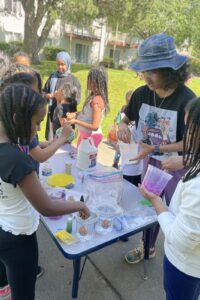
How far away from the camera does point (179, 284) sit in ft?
4.42

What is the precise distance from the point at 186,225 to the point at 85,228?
2.28 ft

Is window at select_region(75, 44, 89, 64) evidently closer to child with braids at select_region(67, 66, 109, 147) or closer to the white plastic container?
child with braids at select_region(67, 66, 109, 147)

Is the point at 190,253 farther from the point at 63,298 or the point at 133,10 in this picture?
the point at 133,10

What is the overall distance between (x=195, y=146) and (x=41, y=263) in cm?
176

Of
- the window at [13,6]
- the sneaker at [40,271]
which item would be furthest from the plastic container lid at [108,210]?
the window at [13,6]

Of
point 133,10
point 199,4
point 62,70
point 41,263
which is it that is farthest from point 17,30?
point 41,263

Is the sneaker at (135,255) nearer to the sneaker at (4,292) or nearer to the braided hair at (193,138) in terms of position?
the sneaker at (4,292)

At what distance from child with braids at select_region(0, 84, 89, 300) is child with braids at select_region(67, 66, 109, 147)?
165cm

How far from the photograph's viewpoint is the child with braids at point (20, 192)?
1.17m

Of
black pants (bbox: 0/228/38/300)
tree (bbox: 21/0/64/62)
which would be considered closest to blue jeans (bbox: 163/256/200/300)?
black pants (bbox: 0/228/38/300)

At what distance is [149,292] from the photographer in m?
2.14

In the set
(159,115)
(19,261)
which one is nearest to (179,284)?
(19,261)

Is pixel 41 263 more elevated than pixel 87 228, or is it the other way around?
pixel 87 228

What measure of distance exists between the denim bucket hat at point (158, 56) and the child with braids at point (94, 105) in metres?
1.11
